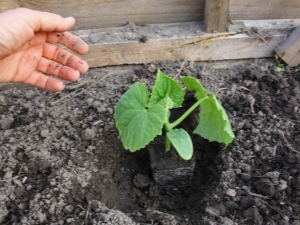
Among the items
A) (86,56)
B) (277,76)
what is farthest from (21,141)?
(277,76)

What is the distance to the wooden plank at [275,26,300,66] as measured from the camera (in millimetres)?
2014

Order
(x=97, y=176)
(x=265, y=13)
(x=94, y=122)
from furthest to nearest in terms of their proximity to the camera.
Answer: (x=265, y=13)
(x=94, y=122)
(x=97, y=176)

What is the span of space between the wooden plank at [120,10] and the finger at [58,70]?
383mm

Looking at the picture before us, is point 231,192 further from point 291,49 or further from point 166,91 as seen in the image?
point 291,49

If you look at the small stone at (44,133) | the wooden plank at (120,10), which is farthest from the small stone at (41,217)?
the wooden plank at (120,10)

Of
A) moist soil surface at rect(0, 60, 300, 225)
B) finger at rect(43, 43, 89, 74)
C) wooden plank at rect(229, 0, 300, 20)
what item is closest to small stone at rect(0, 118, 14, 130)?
moist soil surface at rect(0, 60, 300, 225)

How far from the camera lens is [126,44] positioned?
6.56ft

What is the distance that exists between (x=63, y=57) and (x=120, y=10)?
18.5 inches

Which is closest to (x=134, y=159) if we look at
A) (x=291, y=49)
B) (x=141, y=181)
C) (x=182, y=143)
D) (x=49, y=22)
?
(x=141, y=181)

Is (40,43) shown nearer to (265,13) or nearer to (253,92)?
(253,92)

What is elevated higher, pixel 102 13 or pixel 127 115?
pixel 102 13

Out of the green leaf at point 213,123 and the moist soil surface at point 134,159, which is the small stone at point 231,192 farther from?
the green leaf at point 213,123

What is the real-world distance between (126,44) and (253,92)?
0.71m

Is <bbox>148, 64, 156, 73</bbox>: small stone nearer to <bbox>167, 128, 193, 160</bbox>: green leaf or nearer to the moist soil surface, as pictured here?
the moist soil surface
